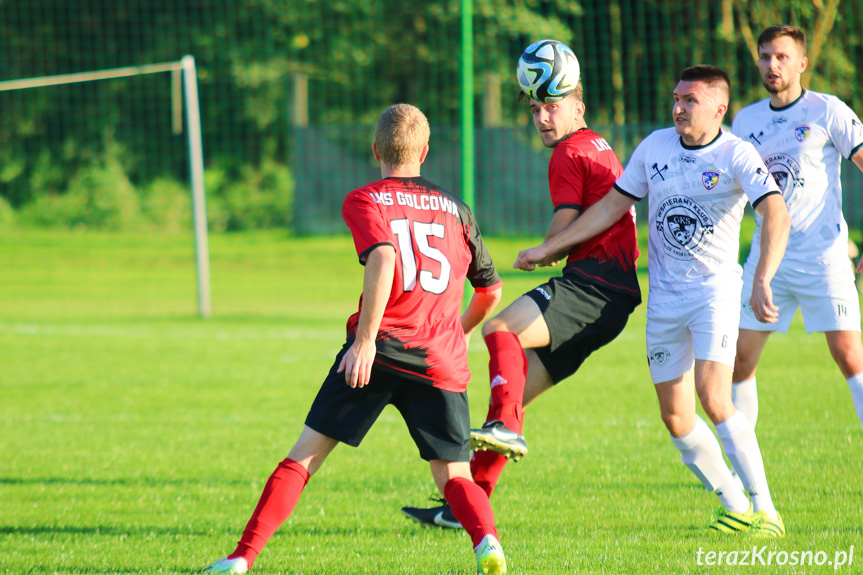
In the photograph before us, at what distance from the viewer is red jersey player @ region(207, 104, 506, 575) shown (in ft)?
12.3

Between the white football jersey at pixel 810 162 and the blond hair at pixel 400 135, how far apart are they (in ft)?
7.65

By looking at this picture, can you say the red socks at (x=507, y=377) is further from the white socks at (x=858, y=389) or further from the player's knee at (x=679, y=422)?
the white socks at (x=858, y=389)

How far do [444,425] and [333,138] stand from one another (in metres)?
25.7

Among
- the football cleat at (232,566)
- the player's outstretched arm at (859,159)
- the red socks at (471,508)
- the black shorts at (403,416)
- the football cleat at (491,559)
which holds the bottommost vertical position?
the football cleat at (232,566)

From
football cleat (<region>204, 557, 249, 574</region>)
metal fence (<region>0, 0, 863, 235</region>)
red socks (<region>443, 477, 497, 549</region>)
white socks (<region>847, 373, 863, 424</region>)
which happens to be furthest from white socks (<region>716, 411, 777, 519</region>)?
metal fence (<region>0, 0, 863, 235</region>)

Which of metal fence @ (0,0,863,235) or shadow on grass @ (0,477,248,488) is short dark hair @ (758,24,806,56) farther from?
metal fence @ (0,0,863,235)

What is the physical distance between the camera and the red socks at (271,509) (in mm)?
3840

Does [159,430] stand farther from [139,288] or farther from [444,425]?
[139,288]

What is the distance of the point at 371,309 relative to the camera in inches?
145

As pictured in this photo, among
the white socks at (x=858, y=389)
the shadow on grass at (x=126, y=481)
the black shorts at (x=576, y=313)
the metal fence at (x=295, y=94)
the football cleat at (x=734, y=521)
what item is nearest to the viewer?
the football cleat at (x=734, y=521)

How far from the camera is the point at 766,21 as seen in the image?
2108cm

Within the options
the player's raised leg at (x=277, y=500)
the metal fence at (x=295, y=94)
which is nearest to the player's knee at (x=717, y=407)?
the player's raised leg at (x=277, y=500)

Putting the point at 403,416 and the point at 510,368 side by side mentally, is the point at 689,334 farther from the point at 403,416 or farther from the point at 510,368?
the point at 403,416

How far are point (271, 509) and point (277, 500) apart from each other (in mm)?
42
